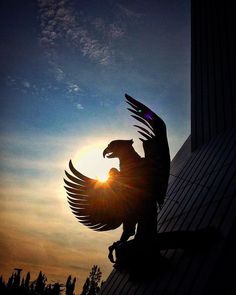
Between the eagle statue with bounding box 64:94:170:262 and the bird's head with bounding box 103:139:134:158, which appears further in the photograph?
the bird's head with bounding box 103:139:134:158

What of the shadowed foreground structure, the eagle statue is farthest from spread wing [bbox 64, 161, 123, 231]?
the shadowed foreground structure

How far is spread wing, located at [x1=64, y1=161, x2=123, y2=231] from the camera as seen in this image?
17.8 feet

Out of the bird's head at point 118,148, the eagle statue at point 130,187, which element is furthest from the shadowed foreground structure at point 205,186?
the bird's head at point 118,148

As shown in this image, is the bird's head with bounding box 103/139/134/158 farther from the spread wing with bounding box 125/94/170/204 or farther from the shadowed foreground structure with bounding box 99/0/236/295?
the shadowed foreground structure with bounding box 99/0/236/295

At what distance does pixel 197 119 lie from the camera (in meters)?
8.38

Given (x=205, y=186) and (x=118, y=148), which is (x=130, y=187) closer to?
(x=118, y=148)

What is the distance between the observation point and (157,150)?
489cm

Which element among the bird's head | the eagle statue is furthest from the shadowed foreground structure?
the bird's head

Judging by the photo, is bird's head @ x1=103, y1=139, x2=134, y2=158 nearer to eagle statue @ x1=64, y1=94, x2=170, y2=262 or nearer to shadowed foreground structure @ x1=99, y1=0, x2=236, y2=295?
eagle statue @ x1=64, y1=94, x2=170, y2=262

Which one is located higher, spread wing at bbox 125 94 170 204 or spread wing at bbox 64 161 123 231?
spread wing at bbox 125 94 170 204

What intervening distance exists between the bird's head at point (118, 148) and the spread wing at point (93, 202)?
53 centimetres

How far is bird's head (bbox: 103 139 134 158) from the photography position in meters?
5.60

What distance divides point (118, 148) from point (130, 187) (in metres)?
0.80

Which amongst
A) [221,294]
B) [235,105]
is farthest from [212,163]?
[221,294]
